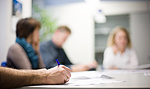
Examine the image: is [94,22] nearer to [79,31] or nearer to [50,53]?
[79,31]

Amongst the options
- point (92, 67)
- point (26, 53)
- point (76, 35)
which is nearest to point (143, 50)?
point (76, 35)

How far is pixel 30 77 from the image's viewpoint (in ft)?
2.03

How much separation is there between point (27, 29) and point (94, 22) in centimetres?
333

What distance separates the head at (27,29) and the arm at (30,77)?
1.02 m

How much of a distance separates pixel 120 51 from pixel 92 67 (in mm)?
574

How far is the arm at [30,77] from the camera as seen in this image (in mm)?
580

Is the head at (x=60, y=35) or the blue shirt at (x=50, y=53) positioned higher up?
the head at (x=60, y=35)

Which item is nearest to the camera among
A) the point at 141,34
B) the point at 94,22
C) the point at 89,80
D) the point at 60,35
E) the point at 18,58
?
the point at 89,80

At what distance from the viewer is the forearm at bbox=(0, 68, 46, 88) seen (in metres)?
0.58

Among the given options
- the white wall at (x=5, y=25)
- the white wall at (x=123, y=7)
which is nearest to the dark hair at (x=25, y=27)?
the white wall at (x=5, y=25)

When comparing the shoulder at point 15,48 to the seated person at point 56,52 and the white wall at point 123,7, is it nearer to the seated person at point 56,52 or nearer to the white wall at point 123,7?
the seated person at point 56,52

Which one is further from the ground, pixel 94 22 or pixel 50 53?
pixel 94 22

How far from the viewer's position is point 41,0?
496 centimetres

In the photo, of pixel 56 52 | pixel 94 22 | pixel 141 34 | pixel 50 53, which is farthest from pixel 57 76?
pixel 94 22
